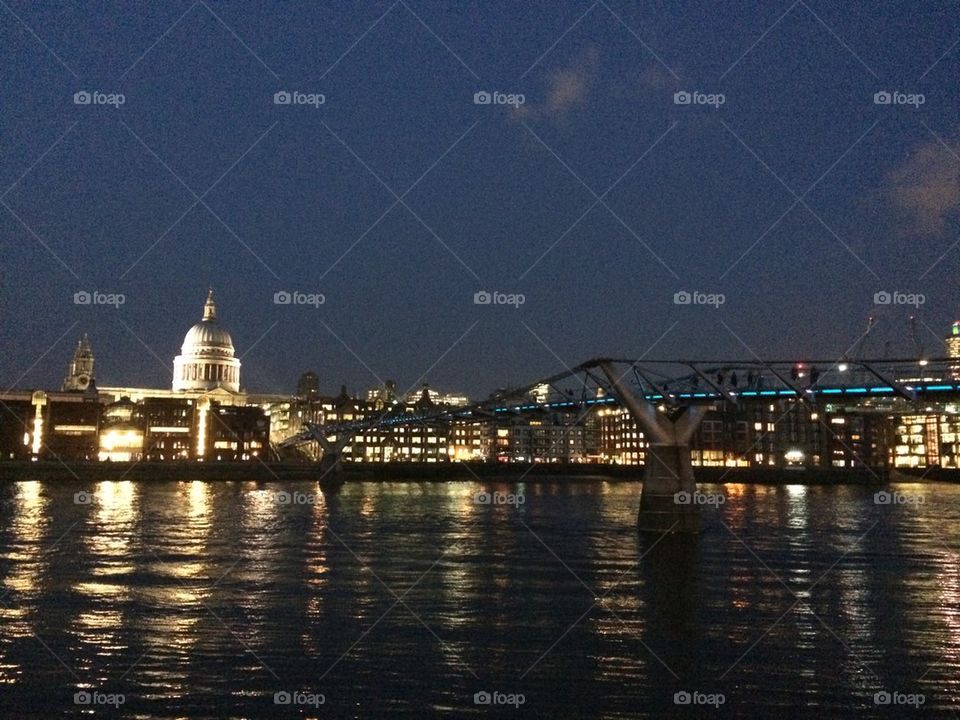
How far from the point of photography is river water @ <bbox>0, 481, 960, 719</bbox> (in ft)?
41.6

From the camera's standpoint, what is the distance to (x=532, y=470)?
12719 cm

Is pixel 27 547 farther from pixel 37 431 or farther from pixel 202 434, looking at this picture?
pixel 202 434

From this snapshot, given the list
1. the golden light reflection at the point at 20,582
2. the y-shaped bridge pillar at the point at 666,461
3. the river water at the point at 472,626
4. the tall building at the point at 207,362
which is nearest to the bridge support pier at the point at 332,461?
the golden light reflection at the point at 20,582

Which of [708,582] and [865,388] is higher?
[865,388]

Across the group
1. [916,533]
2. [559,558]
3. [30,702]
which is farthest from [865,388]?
[30,702]

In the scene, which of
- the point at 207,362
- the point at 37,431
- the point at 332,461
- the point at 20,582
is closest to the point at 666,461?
the point at 20,582

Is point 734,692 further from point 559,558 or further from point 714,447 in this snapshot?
point 714,447

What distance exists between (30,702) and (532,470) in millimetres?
115881

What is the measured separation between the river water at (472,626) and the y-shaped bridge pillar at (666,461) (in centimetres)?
162

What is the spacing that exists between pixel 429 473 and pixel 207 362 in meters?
79.8

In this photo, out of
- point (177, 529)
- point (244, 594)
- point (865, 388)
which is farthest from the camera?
point (865, 388)

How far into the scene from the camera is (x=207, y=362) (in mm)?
182750

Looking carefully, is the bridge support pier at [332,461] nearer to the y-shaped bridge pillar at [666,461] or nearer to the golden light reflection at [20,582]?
the golden light reflection at [20,582]

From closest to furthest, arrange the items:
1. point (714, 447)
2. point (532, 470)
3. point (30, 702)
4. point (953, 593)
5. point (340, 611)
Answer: point (30, 702) → point (340, 611) → point (953, 593) → point (532, 470) → point (714, 447)
